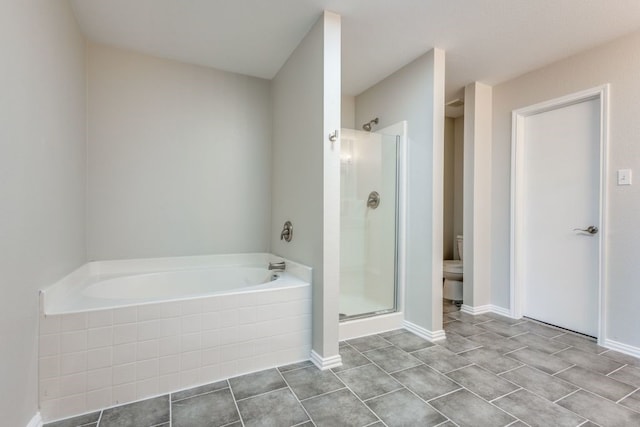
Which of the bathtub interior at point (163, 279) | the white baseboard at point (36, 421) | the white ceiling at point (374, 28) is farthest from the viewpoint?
the white ceiling at point (374, 28)

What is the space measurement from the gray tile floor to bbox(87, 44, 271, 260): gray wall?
4.49 feet

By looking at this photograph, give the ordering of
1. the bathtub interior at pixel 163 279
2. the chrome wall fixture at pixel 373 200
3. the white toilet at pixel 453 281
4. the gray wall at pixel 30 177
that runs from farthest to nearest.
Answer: the white toilet at pixel 453 281, the chrome wall fixture at pixel 373 200, the bathtub interior at pixel 163 279, the gray wall at pixel 30 177

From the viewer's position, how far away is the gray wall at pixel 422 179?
2.46 metres

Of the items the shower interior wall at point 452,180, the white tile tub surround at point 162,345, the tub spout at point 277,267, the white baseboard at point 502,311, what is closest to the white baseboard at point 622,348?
the white baseboard at point 502,311

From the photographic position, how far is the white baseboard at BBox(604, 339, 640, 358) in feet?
7.06

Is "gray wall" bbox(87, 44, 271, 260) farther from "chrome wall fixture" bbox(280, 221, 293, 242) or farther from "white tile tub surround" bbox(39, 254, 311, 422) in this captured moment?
"white tile tub surround" bbox(39, 254, 311, 422)

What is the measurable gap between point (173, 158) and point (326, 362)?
2097mm

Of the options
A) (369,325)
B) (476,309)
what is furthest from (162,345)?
(476,309)

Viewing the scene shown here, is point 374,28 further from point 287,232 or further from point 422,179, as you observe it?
point 287,232

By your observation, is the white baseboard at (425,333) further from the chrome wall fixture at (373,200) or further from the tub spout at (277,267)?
the tub spout at (277,267)

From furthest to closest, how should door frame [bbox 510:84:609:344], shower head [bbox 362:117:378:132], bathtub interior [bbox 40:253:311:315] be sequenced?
shower head [bbox 362:117:378:132] → door frame [bbox 510:84:609:344] → bathtub interior [bbox 40:253:311:315]

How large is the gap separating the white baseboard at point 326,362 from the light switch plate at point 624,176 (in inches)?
95.7

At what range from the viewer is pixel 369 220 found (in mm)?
2887

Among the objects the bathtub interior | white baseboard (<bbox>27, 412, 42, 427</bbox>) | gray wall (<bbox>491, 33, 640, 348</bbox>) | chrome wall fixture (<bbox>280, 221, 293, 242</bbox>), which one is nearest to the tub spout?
the bathtub interior
